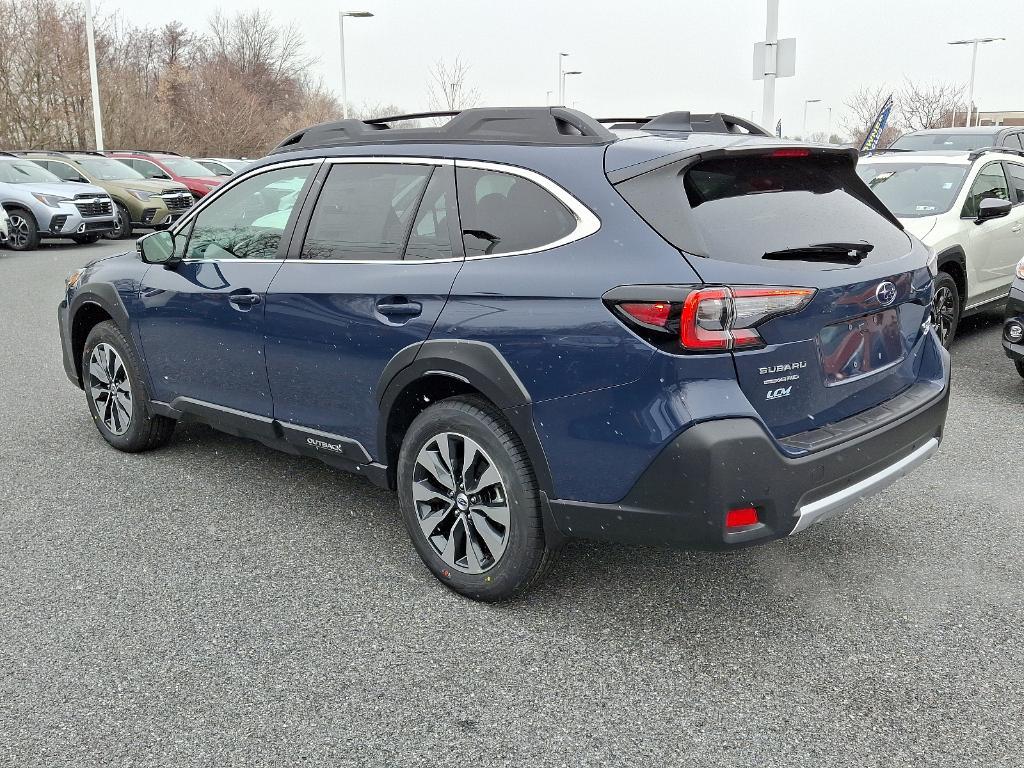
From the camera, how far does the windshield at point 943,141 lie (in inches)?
556

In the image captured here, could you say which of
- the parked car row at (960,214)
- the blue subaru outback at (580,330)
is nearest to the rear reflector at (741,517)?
the blue subaru outback at (580,330)

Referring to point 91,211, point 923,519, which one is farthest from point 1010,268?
point 91,211

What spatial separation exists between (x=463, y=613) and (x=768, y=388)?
4.57 ft

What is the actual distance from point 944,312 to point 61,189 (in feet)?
51.3

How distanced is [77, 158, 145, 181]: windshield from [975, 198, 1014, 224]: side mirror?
17722 mm

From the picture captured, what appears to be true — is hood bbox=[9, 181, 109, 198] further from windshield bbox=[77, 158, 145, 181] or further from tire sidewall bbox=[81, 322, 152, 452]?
tire sidewall bbox=[81, 322, 152, 452]

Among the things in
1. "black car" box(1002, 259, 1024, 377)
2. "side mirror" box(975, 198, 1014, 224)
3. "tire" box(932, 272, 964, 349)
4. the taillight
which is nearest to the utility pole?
"side mirror" box(975, 198, 1014, 224)

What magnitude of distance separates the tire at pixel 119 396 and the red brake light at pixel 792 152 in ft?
11.4

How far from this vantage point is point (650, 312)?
9.46ft

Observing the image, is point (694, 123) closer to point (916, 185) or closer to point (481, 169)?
point (481, 169)

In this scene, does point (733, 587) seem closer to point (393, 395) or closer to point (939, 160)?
point (393, 395)

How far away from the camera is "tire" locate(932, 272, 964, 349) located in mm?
7539

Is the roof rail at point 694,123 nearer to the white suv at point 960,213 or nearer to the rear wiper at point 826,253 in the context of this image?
the rear wiper at point 826,253

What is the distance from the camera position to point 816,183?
11.5 feet
